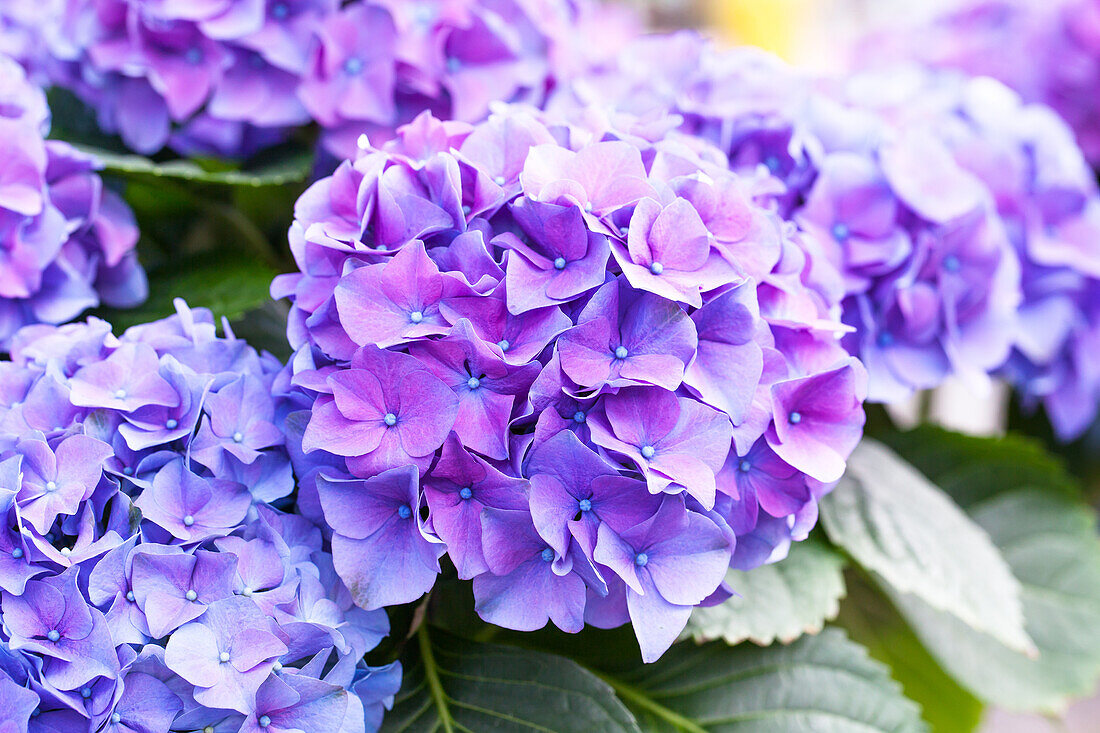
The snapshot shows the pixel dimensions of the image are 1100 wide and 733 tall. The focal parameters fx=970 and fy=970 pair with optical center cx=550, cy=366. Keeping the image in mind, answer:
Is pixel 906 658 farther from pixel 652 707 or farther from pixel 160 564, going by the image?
pixel 160 564

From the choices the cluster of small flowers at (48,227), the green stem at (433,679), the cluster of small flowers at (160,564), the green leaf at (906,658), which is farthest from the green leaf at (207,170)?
the green leaf at (906,658)

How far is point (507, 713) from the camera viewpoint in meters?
0.40

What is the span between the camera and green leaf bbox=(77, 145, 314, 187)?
1.61ft

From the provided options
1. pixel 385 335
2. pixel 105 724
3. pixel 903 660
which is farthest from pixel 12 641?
pixel 903 660

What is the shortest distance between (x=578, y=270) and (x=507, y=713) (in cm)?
19

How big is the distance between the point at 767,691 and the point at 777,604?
0.14ft

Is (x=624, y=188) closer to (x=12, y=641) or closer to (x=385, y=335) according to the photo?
(x=385, y=335)

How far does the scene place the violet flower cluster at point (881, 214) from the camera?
1.62 ft

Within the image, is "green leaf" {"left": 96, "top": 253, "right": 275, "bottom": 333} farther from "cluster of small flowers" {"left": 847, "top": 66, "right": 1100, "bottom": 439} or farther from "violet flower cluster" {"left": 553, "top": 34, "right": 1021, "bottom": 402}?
"cluster of small flowers" {"left": 847, "top": 66, "right": 1100, "bottom": 439}

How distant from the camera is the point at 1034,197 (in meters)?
0.59

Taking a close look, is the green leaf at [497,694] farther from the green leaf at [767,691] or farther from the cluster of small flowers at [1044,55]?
the cluster of small flowers at [1044,55]

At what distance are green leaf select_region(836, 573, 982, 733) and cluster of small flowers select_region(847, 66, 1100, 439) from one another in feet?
0.59

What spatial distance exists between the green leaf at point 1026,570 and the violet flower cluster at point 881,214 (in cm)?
17

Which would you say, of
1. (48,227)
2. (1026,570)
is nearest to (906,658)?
(1026,570)
